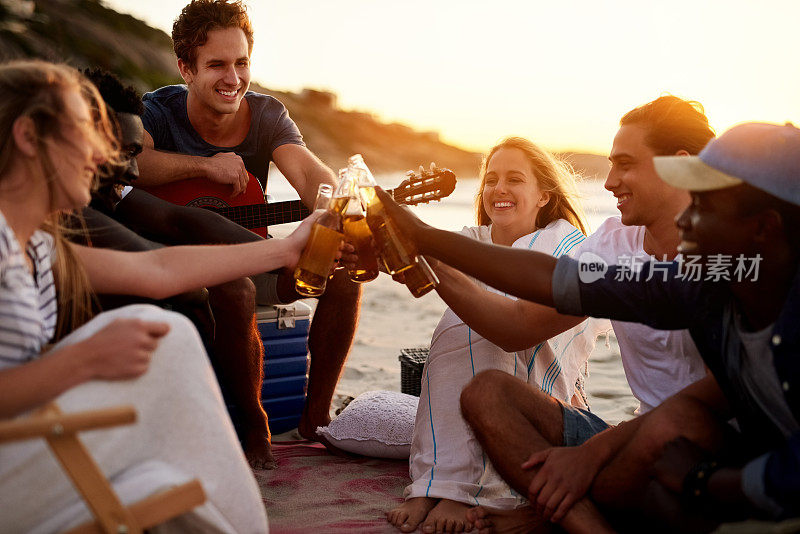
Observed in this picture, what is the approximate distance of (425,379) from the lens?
10.8ft

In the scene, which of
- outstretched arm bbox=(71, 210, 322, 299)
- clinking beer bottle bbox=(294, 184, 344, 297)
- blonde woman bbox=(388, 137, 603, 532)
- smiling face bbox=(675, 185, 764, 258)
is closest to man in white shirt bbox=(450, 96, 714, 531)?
blonde woman bbox=(388, 137, 603, 532)

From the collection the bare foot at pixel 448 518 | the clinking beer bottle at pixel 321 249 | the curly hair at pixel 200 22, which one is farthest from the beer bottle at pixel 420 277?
the curly hair at pixel 200 22

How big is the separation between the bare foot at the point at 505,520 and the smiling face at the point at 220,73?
2734 mm

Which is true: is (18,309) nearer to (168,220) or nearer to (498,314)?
(498,314)

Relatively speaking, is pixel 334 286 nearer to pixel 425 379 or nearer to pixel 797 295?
pixel 425 379

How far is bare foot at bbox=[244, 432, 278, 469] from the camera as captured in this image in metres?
3.48

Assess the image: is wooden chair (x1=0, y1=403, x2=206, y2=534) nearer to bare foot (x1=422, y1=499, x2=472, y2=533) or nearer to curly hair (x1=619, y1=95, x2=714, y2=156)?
bare foot (x1=422, y1=499, x2=472, y2=533)

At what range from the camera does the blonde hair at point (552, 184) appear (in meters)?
3.70

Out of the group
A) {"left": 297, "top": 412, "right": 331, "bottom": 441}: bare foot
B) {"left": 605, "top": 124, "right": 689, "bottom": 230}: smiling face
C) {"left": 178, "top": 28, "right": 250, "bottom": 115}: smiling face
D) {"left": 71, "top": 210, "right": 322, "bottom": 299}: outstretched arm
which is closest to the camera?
{"left": 71, "top": 210, "right": 322, "bottom": 299}: outstretched arm

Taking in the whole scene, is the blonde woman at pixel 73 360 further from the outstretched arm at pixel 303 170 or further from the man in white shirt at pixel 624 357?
the outstretched arm at pixel 303 170

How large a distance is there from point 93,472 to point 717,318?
1.74 metres

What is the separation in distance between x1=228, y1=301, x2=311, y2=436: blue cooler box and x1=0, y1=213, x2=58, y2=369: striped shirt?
2086 mm

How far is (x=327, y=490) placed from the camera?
3.27m

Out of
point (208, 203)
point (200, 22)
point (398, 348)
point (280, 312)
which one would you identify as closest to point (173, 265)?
point (280, 312)
